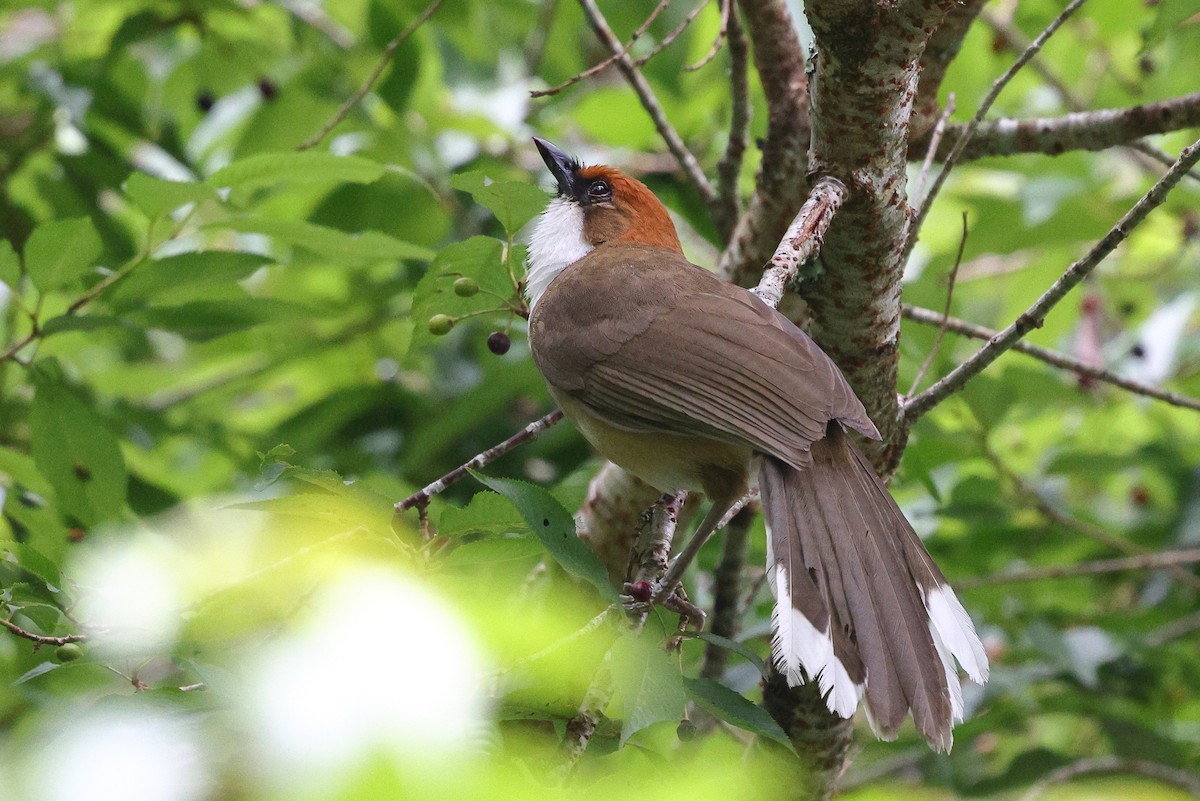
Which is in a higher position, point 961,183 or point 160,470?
point 961,183

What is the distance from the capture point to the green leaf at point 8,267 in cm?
299

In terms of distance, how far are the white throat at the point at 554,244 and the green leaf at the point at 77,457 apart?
1369 mm

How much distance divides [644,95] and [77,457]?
201cm

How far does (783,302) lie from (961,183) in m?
3.99

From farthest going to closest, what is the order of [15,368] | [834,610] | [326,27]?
[326,27]
[15,368]
[834,610]

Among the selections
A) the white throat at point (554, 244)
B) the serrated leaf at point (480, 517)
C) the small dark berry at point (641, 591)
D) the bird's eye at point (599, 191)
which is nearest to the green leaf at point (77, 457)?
the white throat at point (554, 244)

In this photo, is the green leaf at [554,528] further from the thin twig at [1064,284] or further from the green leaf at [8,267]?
the green leaf at [8,267]

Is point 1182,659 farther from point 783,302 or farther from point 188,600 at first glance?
point 188,600

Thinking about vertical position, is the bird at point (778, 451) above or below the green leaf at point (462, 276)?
below

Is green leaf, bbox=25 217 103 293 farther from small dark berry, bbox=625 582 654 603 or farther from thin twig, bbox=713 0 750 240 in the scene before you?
thin twig, bbox=713 0 750 240

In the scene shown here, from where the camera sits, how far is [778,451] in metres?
2.61

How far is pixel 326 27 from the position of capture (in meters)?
5.41

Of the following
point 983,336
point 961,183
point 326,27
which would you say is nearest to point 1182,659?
point 983,336

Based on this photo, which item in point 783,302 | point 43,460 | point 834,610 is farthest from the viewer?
point 783,302
